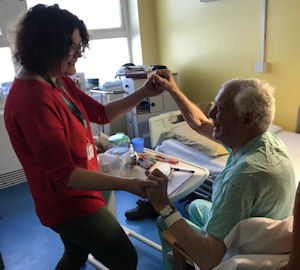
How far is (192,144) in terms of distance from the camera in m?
2.51

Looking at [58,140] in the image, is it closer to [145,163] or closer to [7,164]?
[145,163]

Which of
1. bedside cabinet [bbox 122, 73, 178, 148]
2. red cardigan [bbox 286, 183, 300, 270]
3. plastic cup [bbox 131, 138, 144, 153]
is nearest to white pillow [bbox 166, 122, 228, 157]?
bedside cabinet [bbox 122, 73, 178, 148]

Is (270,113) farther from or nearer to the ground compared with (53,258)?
farther from the ground

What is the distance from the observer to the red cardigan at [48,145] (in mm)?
995

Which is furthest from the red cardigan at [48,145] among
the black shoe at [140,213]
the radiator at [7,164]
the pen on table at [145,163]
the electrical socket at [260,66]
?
the radiator at [7,164]

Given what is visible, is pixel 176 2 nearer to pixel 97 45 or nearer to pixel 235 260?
pixel 97 45

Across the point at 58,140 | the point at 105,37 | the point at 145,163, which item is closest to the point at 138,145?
the point at 145,163

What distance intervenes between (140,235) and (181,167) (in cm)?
81

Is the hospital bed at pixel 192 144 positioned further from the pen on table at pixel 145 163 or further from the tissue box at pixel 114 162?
the tissue box at pixel 114 162

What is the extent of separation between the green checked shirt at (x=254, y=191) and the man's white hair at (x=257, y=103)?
101 mm

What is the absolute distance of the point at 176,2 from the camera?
348cm

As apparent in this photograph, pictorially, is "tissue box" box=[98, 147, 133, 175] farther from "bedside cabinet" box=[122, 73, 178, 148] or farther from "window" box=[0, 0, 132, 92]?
"window" box=[0, 0, 132, 92]

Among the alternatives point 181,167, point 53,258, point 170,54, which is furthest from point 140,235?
point 170,54

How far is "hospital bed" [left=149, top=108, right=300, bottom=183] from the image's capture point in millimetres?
2212
